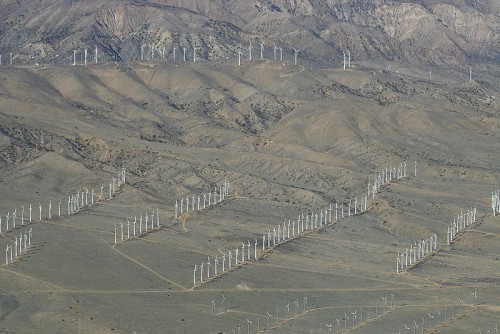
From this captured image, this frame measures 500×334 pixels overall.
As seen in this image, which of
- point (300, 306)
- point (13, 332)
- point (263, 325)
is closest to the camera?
point (13, 332)

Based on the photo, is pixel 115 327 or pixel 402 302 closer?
pixel 115 327

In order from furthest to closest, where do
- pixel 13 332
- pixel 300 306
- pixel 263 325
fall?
pixel 300 306, pixel 263 325, pixel 13 332

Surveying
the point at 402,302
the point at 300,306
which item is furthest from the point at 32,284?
the point at 402,302

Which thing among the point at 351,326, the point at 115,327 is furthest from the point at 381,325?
the point at 115,327

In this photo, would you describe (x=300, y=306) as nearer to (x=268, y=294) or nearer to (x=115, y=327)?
(x=268, y=294)

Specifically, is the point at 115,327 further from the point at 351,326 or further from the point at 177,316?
the point at 351,326

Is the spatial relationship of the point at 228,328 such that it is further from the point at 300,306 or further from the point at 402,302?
the point at 402,302

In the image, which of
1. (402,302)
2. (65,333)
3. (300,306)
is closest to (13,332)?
(65,333)

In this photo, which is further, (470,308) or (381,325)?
(470,308)
